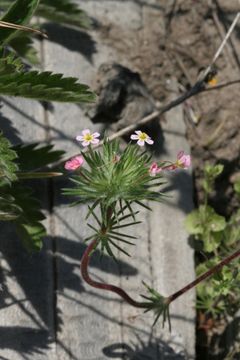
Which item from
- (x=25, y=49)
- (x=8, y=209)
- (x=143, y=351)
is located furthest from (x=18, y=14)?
(x=143, y=351)

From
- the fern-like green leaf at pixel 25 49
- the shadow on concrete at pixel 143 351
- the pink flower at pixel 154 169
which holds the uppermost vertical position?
the fern-like green leaf at pixel 25 49

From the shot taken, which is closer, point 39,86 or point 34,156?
point 39,86

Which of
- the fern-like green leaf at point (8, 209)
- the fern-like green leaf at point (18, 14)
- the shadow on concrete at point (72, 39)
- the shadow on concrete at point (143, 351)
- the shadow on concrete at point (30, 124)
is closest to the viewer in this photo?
the fern-like green leaf at point (8, 209)

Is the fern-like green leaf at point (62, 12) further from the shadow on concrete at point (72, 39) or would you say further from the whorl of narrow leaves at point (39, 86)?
the whorl of narrow leaves at point (39, 86)

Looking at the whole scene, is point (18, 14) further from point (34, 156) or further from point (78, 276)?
point (78, 276)

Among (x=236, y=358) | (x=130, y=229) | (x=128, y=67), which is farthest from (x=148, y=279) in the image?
(x=128, y=67)

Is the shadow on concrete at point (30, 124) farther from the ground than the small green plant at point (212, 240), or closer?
farther from the ground

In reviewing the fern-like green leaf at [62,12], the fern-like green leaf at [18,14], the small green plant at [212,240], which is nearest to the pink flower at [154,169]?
the small green plant at [212,240]
